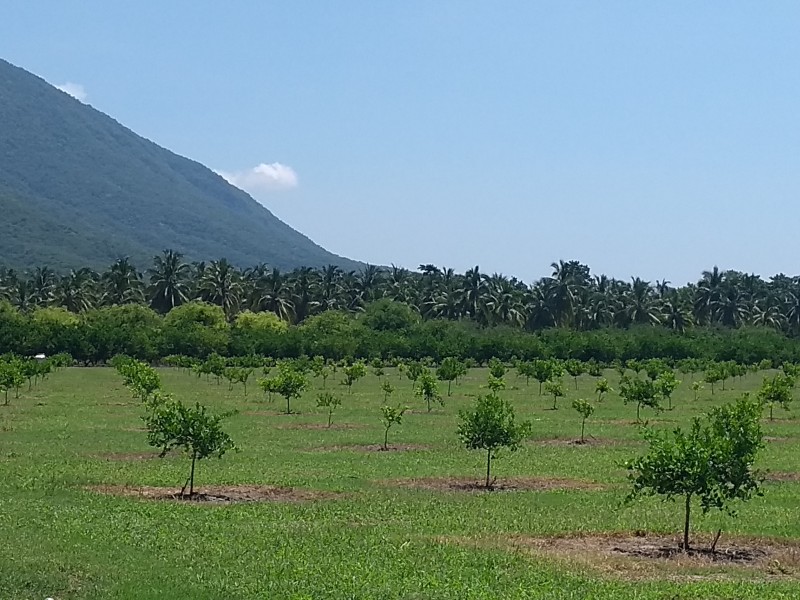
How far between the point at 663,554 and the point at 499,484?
10.0m

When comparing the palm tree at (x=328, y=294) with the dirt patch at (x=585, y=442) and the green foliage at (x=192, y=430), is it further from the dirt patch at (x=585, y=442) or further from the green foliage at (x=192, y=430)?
the green foliage at (x=192, y=430)

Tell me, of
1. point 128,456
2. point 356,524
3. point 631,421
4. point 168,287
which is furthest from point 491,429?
point 168,287

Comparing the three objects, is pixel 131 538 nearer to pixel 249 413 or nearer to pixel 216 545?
pixel 216 545

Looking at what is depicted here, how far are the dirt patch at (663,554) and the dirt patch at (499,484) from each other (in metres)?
7.14

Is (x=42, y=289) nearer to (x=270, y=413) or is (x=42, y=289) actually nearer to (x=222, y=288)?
(x=222, y=288)

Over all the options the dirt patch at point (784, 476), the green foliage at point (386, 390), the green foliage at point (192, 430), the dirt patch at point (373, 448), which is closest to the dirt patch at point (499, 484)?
the green foliage at point (192, 430)

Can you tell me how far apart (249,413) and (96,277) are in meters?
96.6

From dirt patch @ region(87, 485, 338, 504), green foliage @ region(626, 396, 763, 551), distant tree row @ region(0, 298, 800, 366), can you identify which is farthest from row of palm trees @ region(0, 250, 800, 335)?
green foliage @ region(626, 396, 763, 551)

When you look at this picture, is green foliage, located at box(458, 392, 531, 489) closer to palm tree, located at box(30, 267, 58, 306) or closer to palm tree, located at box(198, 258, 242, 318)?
palm tree, located at box(198, 258, 242, 318)

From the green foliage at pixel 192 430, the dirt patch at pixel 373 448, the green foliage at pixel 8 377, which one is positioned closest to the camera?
the green foliage at pixel 192 430

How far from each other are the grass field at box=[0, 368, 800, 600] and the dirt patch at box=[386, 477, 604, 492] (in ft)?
0.64

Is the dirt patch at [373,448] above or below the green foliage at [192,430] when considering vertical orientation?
below

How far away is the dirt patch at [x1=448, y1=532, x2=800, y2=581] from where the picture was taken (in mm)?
18109

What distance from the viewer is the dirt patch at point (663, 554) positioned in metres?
18.1
